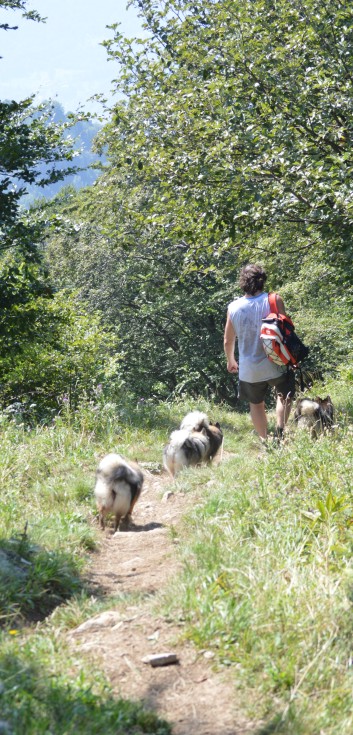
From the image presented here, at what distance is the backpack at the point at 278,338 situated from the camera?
7957 mm

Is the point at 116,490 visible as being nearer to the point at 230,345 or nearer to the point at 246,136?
the point at 230,345

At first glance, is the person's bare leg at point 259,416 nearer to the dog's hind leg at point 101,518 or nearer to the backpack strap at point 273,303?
the backpack strap at point 273,303

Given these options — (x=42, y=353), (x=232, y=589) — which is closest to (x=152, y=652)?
(x=232, y=589)

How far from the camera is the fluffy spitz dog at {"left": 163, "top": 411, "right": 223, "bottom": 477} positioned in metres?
8.66

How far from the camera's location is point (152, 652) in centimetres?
423

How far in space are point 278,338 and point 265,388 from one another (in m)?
0.70

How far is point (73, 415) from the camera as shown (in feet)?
36.2

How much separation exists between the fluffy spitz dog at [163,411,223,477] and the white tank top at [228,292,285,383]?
0.98 metres

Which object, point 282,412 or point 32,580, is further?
point 282,412

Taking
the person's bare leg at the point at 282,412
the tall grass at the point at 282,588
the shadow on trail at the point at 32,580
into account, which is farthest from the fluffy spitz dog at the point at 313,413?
the shadow on trail at the point at 32,580

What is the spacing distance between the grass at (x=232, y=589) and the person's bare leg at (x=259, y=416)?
844 millimetres

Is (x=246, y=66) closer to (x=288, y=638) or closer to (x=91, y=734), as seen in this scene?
(x=288, y=638)

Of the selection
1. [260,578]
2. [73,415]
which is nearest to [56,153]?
[73,415]

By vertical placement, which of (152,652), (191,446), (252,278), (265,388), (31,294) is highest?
(31,294)
